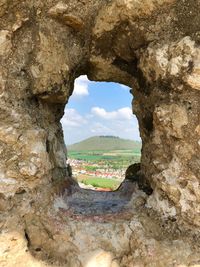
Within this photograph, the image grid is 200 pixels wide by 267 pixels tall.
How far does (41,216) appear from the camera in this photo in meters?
8.54

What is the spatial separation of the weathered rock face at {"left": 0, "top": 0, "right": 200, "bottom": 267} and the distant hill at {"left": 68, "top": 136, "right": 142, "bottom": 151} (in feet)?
204

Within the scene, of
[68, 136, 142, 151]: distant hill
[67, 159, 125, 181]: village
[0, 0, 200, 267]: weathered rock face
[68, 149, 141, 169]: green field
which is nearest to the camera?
[0, 0, 200, 267]: weathered rock face

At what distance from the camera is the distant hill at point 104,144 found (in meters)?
74.5

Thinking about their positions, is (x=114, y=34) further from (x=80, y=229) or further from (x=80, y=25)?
(x=80, y=229)

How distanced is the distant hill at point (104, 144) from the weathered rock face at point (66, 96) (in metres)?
62.3

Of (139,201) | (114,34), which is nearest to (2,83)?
(114,34)

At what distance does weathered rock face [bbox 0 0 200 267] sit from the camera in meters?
8.09

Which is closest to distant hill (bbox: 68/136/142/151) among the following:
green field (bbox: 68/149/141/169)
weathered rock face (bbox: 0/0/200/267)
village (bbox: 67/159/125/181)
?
green field (bbox: 68/149/141/169)

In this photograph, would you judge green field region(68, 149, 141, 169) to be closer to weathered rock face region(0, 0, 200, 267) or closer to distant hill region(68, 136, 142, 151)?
distant hill region(68, 136, 142, 151)

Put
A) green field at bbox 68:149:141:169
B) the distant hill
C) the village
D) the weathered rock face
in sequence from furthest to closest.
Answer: the distant hill → green field at bbox 68:149:141:169 → the village → the weathered rock face

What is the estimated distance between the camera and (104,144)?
7781cm

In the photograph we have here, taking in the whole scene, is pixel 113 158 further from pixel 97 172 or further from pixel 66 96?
pixel 66 96

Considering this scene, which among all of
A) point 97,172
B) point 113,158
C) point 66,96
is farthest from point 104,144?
→ point 66,96

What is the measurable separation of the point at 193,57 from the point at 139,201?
3.68 metres
